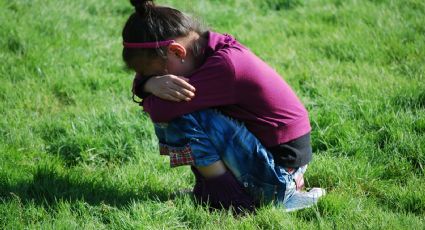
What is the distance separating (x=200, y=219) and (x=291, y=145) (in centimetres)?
66

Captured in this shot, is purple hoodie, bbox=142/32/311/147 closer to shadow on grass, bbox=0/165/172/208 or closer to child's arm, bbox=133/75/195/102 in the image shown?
child's arm, bbox=133/75/195/102

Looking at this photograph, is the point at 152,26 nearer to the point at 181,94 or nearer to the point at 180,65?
the point at 180,65

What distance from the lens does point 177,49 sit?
10.4 ft

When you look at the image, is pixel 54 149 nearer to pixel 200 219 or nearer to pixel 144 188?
pixel 144 188

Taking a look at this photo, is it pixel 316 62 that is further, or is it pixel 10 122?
pixel 316 62

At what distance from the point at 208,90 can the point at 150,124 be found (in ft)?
4.32

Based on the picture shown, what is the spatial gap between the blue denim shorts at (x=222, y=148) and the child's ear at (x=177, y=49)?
0.33m

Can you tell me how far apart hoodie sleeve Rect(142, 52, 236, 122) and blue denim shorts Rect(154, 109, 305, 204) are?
0.06 m

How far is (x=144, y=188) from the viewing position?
3557 millimetres

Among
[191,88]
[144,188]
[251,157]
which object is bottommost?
[144,188]

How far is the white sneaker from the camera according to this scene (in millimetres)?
3277

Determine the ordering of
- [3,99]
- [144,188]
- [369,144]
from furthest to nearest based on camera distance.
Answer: [3,99]
[369,144]
[144,188]

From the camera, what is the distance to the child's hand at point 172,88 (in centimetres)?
308

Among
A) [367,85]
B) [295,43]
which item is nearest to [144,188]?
[367,85]
